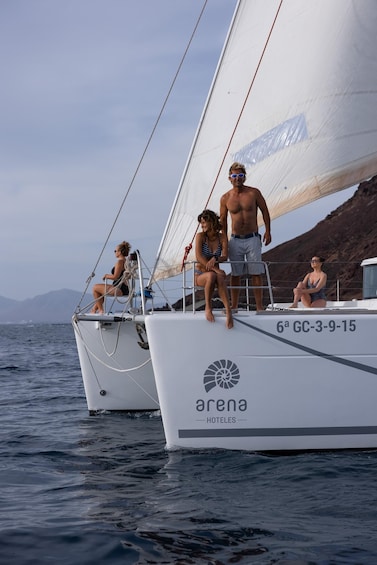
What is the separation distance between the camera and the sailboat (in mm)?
8047

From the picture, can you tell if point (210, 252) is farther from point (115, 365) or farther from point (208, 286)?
point (115, 365)

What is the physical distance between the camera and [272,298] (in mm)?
8242

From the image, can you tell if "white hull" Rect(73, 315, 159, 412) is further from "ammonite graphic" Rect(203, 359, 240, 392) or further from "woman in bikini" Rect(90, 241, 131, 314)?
"ammonite graphic" Rect(203, 359, 240, 392)

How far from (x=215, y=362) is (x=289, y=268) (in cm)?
11865

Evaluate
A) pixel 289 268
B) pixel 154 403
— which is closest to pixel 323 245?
pixel 289 268

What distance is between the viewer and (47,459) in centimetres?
904

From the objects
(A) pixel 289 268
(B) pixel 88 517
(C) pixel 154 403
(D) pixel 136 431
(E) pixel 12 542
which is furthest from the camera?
(A) pixel 289 268

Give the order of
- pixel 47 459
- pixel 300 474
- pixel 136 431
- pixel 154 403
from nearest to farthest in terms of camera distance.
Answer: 1. pixel 300 474
2. pixel 47 459
3. pixel 136 431
4. pixel 154 403

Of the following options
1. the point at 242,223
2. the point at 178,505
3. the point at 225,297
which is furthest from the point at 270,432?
the point at 242,223

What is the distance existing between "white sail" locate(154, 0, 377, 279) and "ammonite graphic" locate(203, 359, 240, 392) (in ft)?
6.63

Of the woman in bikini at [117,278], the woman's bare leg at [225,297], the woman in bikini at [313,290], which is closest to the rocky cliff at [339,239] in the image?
the woman in bikini at [117,278]

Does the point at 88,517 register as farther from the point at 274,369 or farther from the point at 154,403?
the point at 154,403

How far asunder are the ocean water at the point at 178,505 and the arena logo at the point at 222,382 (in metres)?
0.49

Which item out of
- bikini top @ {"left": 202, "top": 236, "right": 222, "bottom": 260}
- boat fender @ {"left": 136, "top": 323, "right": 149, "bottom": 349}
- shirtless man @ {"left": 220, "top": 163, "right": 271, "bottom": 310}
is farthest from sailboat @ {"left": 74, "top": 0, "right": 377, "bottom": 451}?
shirtless man @ {"left": 220, "top": 163, "right": 271, "bottom": 310}
